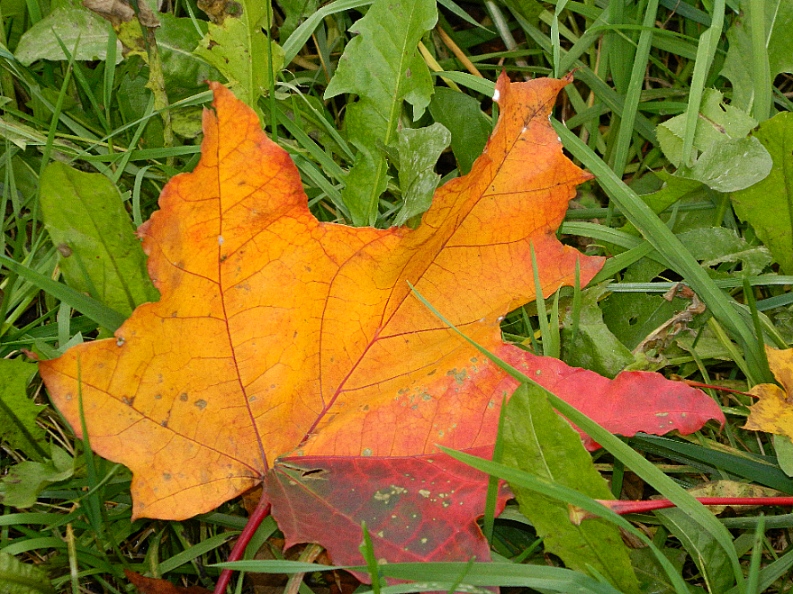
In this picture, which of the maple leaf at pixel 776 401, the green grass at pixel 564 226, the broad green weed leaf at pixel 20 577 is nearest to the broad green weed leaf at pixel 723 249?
the green grass at pixel 564 226

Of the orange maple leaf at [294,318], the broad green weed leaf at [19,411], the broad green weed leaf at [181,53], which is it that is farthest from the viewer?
the broad green weed leaf at [181,53]

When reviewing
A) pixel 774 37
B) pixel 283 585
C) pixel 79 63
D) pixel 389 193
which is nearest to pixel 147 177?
pixel 79 63

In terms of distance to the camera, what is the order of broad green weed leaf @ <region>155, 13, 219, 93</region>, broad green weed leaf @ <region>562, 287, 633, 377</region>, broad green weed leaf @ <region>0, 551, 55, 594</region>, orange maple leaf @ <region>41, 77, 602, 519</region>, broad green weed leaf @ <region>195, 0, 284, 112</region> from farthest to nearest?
broad green weed leaf @ <region>155, 13, 219, 93</region>, broad green weed leaf @ <region>195, 0, 284, 112</region>, broad green weed leaf @ <region>562, 287, 633, 377</region>, broad green weed leaf @ <region>0, 551, 55, 594</region>, orange maple leaf @ <region>41, 77, 602, 519</region>

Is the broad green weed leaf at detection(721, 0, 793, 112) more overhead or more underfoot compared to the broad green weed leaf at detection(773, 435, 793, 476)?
more overhead

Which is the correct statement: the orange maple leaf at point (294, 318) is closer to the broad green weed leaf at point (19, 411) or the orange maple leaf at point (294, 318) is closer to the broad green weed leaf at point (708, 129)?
the broad green weed leaf at point (19, 411)

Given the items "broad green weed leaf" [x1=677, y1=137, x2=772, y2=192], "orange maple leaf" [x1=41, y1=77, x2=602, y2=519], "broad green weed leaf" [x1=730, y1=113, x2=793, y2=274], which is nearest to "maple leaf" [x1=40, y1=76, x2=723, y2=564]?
"orange maple leaf" [x1=41, y1=77, x2=602, y2=519]

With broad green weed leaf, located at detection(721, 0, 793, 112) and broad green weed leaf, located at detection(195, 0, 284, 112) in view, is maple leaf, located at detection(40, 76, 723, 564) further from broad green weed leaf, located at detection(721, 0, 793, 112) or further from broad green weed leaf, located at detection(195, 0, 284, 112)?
broad green weed leaf, located at detection(721, 0, 793, 112)

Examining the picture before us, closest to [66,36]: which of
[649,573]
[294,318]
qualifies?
[294,318]
